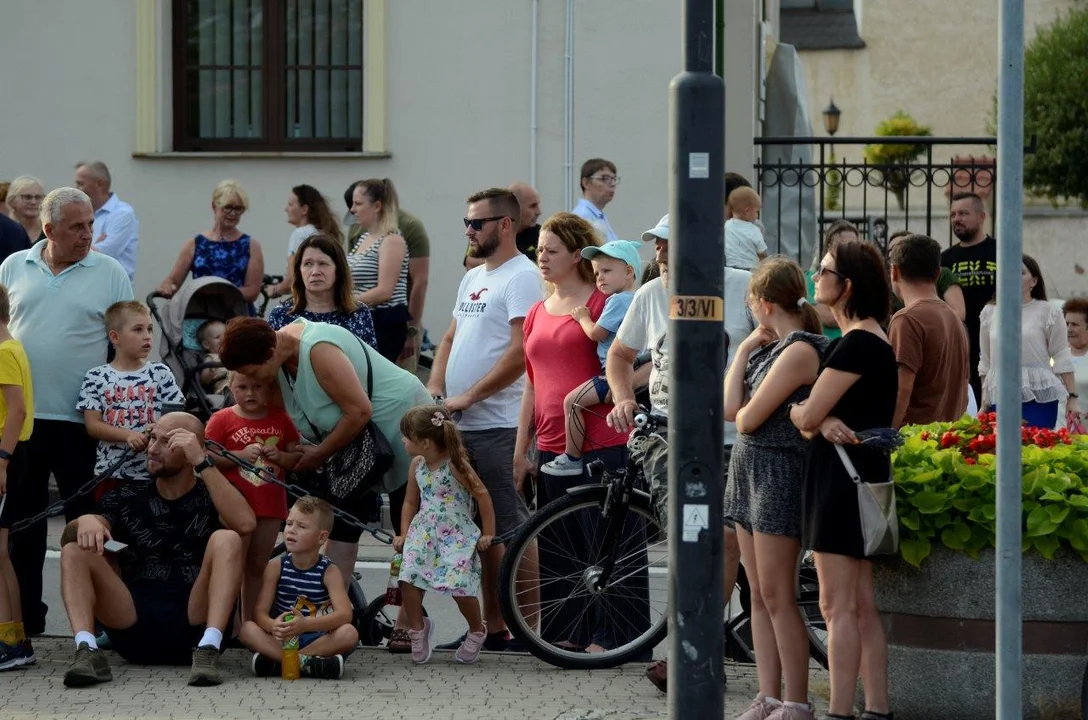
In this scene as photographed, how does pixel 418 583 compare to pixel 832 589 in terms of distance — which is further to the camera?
pixel 418 583

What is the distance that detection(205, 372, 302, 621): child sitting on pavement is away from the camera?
7.64 meters

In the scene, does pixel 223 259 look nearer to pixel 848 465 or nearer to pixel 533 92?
pixel 533 92

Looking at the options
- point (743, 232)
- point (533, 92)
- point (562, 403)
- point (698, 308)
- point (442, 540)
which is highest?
point (533, 92)

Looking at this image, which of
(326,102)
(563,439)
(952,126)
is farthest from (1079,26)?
(563,439)

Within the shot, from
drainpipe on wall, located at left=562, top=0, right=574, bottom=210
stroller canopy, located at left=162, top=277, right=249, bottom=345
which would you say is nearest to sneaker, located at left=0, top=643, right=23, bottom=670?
stroller canopy, located at left=162, top=277, right=249, bottom=345

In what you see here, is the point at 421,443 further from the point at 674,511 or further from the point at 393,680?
the point at 674,511

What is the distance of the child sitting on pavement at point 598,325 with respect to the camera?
24.8ft

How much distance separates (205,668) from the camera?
7.10 meters

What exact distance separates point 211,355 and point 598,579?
538 cm

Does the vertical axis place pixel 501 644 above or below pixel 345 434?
below

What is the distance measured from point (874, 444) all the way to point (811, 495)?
286 mm

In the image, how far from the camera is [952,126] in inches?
1806

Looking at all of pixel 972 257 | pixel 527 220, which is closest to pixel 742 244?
pixel 972 257

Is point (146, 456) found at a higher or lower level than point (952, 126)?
lower
